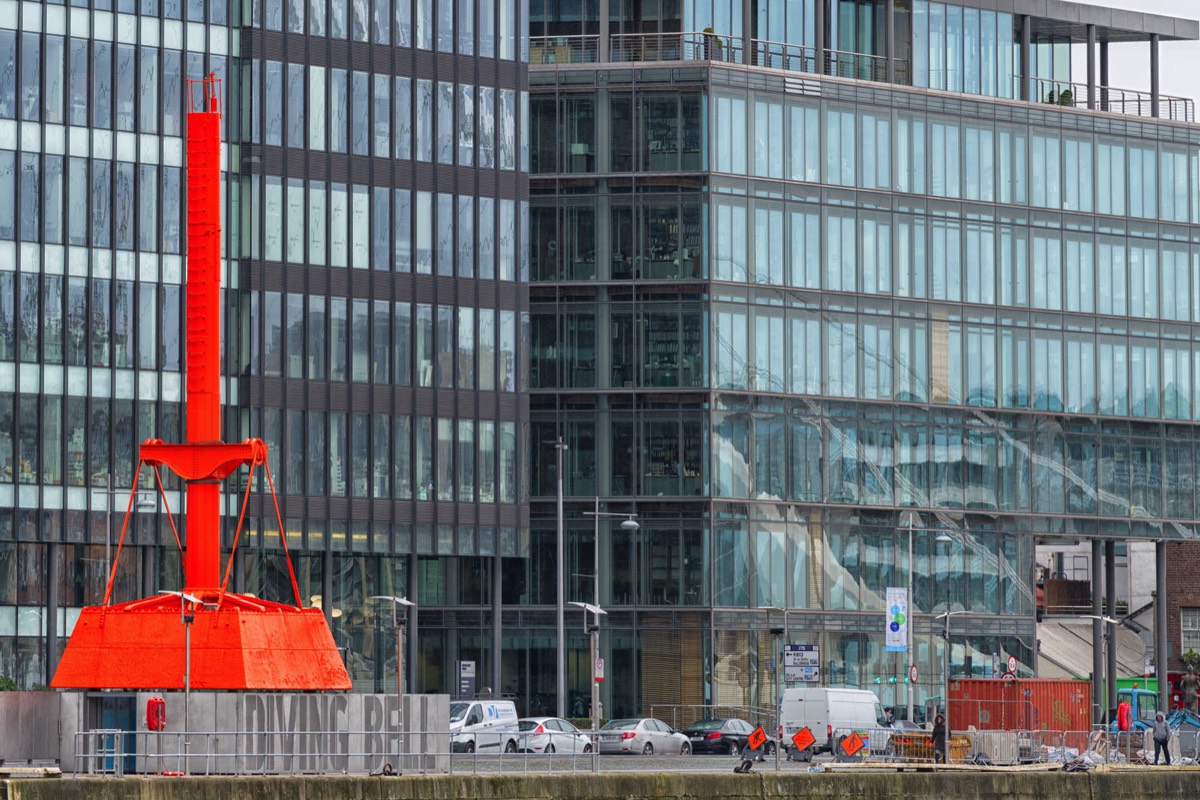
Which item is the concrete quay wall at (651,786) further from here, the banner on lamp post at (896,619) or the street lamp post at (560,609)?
the street lamp post at (560,609)

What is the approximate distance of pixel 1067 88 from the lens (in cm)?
10175

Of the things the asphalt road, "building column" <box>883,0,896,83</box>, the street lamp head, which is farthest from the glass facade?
the asphalt road

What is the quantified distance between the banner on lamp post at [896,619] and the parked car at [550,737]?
17.6 metres

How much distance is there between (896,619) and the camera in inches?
3223

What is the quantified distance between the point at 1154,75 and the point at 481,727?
52369 mm

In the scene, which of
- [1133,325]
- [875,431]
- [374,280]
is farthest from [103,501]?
[1133,325]

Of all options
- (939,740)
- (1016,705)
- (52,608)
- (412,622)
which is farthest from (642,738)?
(939,740)

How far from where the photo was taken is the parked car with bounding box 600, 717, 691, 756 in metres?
68.9

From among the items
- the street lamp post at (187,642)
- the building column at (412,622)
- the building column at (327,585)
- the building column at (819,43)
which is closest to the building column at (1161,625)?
the building column at (819,43)

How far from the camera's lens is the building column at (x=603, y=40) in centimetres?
9294

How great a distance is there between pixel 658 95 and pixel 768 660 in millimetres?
21342

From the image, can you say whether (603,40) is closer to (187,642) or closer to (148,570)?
(148,570)

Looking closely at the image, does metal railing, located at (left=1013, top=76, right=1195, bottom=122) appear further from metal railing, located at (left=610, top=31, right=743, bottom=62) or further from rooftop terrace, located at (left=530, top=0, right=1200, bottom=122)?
metal railing, located at (left=610, top=31, right=743, bottom=62)

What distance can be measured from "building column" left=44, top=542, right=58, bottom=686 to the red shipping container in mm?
29517
